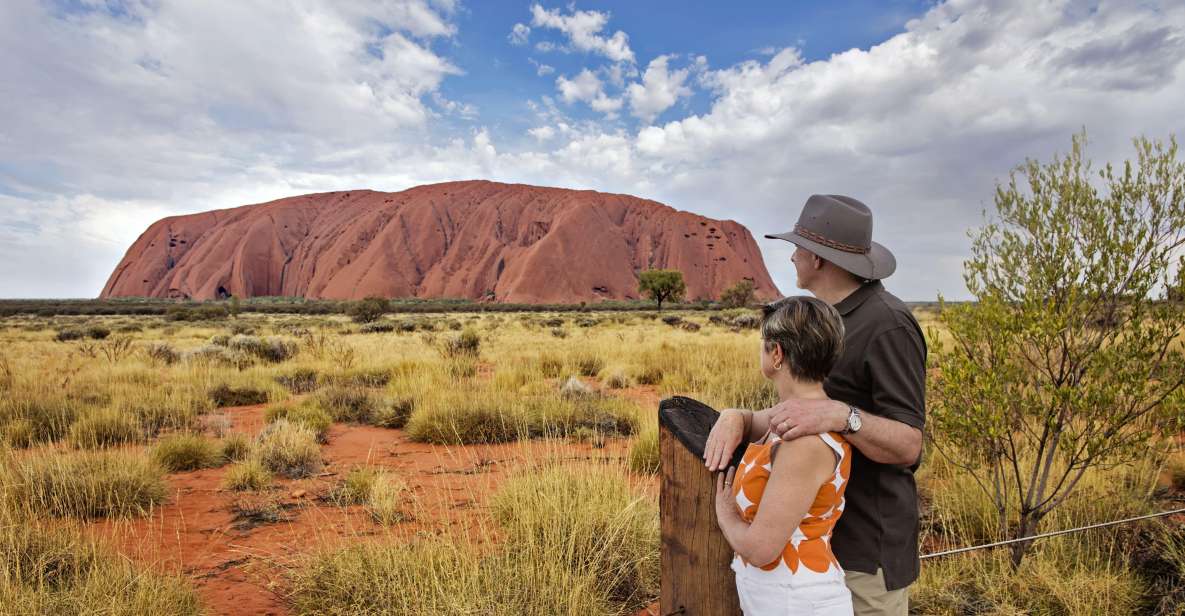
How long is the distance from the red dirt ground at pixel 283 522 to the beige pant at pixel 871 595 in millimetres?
1871

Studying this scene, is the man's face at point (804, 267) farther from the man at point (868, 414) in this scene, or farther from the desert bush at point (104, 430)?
the desert bush at point (104, 430)

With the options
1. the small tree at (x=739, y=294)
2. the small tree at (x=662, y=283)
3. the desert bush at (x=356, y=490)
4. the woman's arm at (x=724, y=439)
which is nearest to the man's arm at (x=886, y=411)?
the woman's arm at (x=724, y=439)

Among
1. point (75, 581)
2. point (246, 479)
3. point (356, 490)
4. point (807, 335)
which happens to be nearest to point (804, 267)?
point (807, 335)

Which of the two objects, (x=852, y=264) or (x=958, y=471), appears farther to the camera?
(x=958, y=471)

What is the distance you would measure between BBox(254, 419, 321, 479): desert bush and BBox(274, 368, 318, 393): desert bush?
13.1 feet

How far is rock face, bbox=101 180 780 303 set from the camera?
292 feet

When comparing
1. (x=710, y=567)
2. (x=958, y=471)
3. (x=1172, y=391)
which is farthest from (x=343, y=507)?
(x=1172, y=391)

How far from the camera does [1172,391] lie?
347cm

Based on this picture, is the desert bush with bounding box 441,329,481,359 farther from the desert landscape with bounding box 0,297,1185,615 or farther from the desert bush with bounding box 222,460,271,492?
the desert bush with bounding box 222,460,271,492

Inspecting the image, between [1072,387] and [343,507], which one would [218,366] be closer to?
[343,507]

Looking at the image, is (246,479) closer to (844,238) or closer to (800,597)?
(800,597)

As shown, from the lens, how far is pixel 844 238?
182cm

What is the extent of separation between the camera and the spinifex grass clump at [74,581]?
9.00 ft

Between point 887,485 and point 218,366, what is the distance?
12807 millimetres
